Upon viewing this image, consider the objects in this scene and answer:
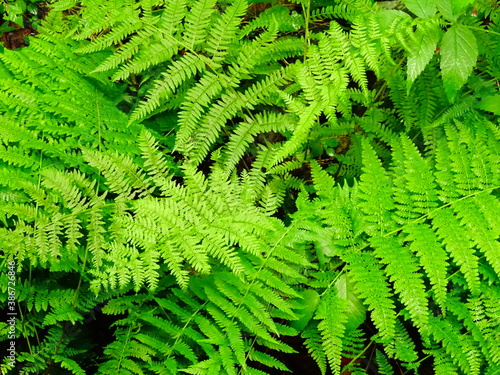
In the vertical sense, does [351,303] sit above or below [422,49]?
below

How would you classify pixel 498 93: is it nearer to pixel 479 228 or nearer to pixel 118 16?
pixel 479 228

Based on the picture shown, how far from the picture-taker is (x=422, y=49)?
208 cm

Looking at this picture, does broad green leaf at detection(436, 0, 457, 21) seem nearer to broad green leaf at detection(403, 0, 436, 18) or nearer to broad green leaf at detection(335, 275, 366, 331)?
broad green leaf at detection(403, 0, 436, 18)

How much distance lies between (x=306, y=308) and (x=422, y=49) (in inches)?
57.8

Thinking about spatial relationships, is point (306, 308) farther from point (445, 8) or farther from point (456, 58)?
point (445, 8)

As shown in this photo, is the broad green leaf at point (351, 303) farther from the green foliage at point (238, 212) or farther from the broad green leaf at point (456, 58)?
the broad green leaf at point (456, 58)

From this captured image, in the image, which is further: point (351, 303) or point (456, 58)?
point (351, 303)

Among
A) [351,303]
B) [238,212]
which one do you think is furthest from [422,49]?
[351,303]

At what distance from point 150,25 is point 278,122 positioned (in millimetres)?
920

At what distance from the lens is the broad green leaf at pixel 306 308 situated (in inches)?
87.9

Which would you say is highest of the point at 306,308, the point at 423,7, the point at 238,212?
the point at 423,7

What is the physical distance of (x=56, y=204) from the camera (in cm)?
235

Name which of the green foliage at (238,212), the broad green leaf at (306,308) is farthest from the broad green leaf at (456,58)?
the broad green leaf at (306,308)

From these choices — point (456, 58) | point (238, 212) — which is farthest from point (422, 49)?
point (238, 212)
